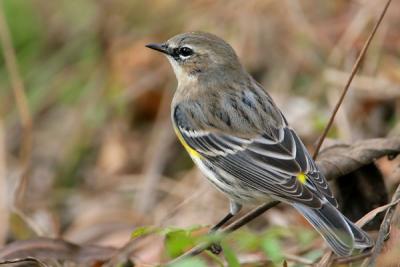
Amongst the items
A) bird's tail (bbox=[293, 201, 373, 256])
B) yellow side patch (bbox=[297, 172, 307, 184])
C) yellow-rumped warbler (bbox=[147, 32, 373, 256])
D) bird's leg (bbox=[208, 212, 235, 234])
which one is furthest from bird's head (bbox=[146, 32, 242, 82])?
bird's tail (bbox=[293, 201, 373, 256])

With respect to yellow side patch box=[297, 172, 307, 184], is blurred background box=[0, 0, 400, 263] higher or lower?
higher

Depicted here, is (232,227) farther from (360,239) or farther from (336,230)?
(360,239)

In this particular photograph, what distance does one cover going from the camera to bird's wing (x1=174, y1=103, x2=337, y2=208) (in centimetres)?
407

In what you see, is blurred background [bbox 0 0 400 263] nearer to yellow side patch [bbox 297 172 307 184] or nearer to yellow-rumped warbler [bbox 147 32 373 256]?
yellow-rumped warbler [bbox 147 32 373 256]

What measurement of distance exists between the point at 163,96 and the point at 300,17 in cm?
151

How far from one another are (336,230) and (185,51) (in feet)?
6.34

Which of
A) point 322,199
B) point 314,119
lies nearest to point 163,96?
point 314,119

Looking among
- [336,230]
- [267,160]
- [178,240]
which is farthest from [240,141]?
[178,240]

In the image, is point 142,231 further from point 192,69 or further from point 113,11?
point 113,11

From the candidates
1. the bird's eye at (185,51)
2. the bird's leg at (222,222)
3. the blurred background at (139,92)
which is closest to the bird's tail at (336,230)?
the bird's leg at (222,222)

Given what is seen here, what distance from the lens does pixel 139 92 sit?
8.02 meters

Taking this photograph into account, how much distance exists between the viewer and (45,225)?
6207mm

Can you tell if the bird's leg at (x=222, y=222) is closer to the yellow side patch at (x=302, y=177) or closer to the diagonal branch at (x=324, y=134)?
the diagonal branch at (x=324, y=134)

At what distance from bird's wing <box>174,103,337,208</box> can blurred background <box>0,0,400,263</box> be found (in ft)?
4.27
